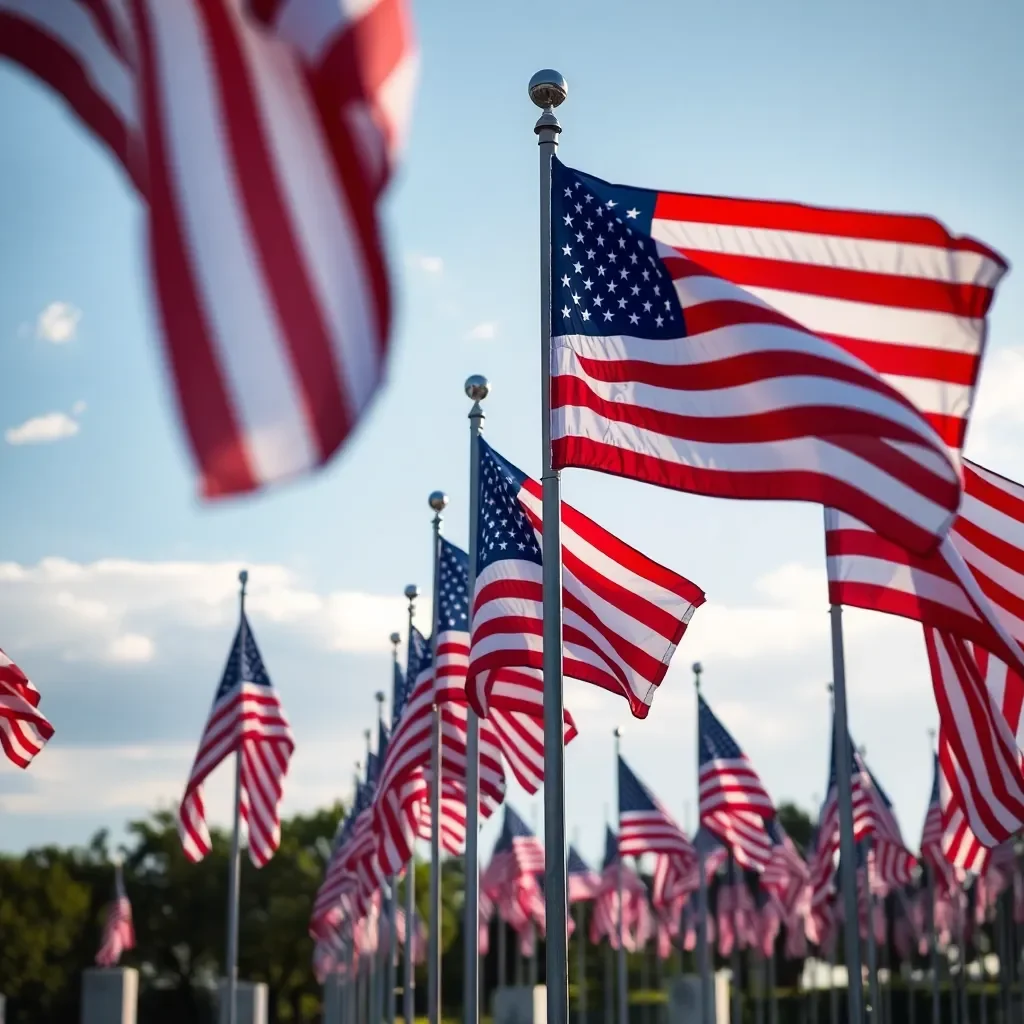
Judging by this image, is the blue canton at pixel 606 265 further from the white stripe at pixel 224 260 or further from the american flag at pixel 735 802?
the american flag at pixel 735 802

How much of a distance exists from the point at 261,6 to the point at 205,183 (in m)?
0.48

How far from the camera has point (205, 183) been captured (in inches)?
154

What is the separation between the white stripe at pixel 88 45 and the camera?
14.8ft

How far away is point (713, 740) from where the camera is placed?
27891 mm

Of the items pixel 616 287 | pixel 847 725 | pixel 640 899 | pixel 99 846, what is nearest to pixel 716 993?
pixel 640 899

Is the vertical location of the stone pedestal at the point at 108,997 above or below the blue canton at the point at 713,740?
below

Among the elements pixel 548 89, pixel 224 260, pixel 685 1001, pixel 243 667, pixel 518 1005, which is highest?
pixel 548 89

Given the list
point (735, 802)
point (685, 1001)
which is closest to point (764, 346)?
point (735, 802)

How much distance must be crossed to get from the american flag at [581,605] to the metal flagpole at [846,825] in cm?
143

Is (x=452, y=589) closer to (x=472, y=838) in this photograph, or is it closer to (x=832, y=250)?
(x=472, y=838)

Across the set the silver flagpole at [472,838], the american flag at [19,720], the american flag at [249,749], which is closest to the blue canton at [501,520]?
the silver flagpole at [472,838]

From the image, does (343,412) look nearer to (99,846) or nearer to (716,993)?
(716,993)

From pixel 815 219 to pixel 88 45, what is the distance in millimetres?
5585

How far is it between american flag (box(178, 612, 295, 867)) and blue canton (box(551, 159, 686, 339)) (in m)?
14.2
